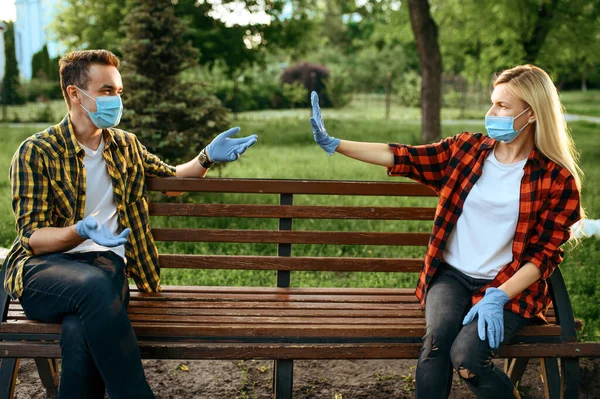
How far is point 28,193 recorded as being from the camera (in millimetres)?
2807

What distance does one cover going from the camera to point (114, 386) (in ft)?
8.64

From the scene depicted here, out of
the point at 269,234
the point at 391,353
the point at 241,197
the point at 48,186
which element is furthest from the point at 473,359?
→ the point at 241,197

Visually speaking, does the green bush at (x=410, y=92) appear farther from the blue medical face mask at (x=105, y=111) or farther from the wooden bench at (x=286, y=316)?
the blue medical face mask at (x=105, y=111)

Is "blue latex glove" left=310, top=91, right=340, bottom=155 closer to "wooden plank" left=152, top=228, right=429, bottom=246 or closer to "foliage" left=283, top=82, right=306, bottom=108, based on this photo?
"wooden plank" left=152, top=228, right=429, bottom=246

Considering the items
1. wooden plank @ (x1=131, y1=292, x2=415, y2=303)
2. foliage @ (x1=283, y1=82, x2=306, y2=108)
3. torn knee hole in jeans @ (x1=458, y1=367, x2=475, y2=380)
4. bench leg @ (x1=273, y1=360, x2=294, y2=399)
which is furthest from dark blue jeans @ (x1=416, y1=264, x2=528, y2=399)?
foliage @ (x1=283, y1=82, x2=306, y2=108)

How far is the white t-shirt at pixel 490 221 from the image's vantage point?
2.98 meters

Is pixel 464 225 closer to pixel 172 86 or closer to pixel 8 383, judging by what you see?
pixel 8 383

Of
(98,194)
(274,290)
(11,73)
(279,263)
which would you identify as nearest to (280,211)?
(279,263)

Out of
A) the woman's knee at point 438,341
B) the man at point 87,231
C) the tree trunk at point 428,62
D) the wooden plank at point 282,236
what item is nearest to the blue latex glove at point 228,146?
the man at point 87,231

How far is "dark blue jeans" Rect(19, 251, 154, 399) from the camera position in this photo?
264cm

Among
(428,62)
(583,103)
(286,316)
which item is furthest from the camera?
(583,103)

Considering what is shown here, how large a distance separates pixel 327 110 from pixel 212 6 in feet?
32.1

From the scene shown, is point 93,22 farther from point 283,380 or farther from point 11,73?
point 283,380

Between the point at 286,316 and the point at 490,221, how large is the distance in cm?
99
